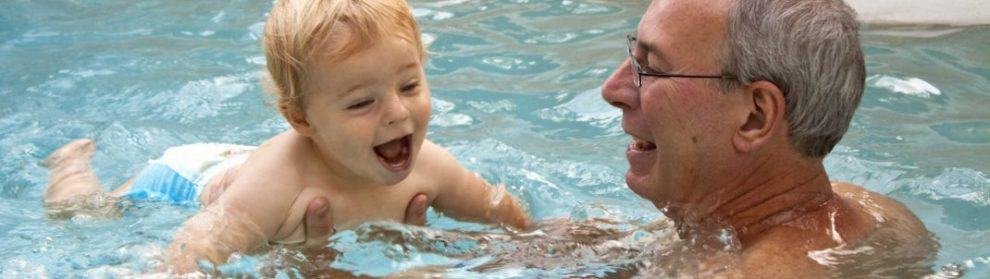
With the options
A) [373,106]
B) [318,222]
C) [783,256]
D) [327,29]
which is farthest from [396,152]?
[783,256]

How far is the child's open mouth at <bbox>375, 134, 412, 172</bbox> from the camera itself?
4020 mm

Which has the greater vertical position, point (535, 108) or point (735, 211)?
point (735, 211)

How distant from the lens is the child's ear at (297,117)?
13.1 ft

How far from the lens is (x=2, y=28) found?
7977 mm

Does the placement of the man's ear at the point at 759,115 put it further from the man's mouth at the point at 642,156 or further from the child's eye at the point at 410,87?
the child's eye at the point at 410,87

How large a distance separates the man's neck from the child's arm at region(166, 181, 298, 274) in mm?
1263

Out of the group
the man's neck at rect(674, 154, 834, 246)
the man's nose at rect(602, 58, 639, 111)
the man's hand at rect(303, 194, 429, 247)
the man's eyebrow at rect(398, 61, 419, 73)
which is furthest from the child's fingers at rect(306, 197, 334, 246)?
the man's neck at rect(674, 154, 834, 246)

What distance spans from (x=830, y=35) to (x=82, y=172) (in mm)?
2993

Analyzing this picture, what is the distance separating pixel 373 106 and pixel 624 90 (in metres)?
0.71

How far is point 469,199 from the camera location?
14.7 ft

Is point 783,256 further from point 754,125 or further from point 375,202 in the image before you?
point 375,202

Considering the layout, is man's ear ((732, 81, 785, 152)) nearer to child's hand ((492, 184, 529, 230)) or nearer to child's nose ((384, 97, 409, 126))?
child's nose ((384, 97, 409, 126))

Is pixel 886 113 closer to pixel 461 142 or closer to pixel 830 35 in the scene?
pixel 461 142

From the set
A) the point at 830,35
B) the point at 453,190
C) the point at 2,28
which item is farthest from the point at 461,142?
the point at 2,28
